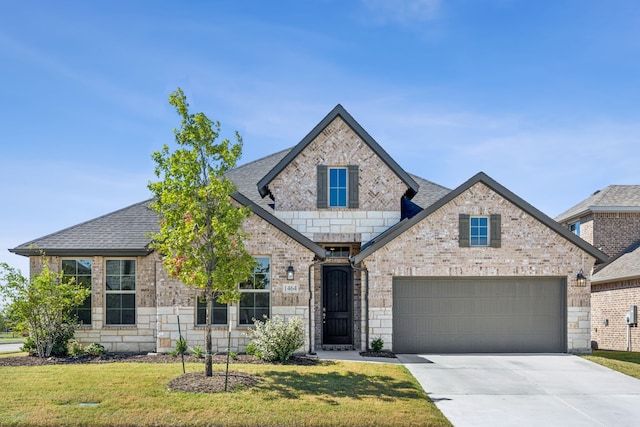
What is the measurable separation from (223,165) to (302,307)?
5071 mm

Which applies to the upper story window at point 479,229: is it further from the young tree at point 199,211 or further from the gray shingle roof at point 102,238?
the gray shingle roof at point 102,238

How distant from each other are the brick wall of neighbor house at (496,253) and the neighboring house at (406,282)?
27mm

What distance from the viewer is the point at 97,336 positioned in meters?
14.5

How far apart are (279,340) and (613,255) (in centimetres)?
1757

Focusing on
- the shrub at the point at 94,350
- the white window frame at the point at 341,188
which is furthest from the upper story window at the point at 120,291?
the white window frame at the point at 341,188

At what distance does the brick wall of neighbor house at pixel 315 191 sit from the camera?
52.4ft

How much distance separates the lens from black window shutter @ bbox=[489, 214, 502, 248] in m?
14.7

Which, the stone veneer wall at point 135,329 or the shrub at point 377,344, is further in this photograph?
the stone veneer wall at point 135,329

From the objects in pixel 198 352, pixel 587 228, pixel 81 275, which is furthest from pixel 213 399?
pixel 587 228

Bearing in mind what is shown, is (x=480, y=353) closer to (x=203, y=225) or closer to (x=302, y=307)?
(x=302, y=307)

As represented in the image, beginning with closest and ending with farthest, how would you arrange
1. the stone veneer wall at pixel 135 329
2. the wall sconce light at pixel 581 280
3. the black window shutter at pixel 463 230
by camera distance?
the stone veneer wall at pixel 135 329
the wall sconce light at pixel 581 280
the black window shutter at pixel 463 230

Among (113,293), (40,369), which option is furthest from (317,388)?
(113,293)

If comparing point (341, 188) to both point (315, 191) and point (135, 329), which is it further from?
point (135, 329)

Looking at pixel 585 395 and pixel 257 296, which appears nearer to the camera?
pixel 585 395
